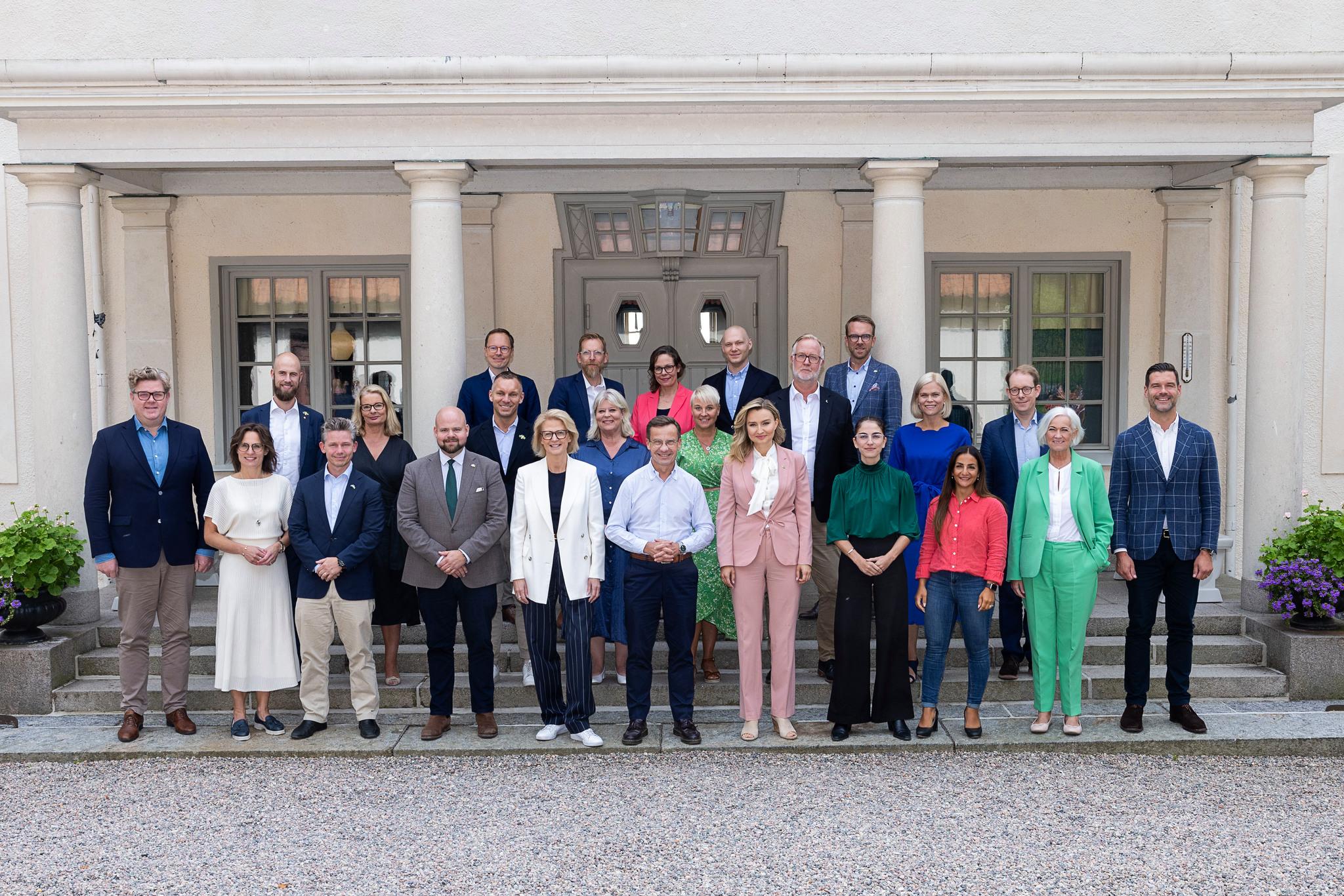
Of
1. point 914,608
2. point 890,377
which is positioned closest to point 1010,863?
point 914,608

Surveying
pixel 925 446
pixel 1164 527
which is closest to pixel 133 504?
pixel 925 446

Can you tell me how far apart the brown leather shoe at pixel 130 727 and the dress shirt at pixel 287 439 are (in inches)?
55.9

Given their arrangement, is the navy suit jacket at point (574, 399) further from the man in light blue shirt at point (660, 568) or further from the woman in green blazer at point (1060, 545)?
the woman in green blazer at point (1060, 545)

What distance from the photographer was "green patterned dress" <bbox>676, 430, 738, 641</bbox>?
605 cm

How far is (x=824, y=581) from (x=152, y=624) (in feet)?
11.7

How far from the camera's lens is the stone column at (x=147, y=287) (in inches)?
340

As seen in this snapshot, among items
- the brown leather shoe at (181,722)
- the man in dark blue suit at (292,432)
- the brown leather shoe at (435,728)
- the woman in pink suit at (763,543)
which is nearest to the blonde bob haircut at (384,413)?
the man in dark blue suit at (292,432)

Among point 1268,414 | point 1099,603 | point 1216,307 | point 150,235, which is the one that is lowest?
point 1099,603

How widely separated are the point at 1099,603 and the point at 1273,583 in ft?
3.80

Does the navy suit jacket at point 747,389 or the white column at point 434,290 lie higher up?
the white column at point 434,290

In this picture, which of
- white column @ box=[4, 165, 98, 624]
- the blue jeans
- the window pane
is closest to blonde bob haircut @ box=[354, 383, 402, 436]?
white column @ box=[4, 165, 98, 624]

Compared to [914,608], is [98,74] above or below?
above

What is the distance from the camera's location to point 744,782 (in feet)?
17.3

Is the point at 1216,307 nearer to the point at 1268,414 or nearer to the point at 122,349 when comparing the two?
the point at 1268,414
